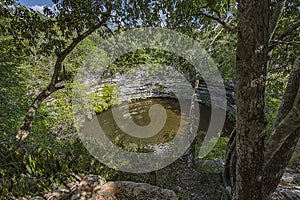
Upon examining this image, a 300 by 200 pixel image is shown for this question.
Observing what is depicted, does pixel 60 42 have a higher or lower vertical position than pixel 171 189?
higher

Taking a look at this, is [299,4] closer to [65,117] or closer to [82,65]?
[65,117]

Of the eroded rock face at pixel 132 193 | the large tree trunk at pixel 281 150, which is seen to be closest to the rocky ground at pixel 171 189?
the eroded rock face at pixel 132 193

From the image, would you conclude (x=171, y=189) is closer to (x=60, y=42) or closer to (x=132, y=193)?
(x=132, y=193)

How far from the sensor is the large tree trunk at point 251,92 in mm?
1119

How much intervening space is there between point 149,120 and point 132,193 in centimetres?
806

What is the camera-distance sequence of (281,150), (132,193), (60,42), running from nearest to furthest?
(281,150) → (132,193) → (60,42)

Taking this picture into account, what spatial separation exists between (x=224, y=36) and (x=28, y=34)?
15.5 feet

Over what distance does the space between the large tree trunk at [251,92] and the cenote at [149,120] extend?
597 centimetres

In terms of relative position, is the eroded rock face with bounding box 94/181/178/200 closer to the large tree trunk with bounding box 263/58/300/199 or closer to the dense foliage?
the dense foliage

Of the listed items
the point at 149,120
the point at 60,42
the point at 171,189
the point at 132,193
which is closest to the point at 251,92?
the point at 132,193

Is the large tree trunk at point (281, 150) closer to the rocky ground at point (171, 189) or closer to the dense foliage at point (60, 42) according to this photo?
the dense foliage at point (60, 42)

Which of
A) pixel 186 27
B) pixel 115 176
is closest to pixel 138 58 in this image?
pixel 186 27

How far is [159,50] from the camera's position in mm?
4848

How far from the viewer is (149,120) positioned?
1038cm
